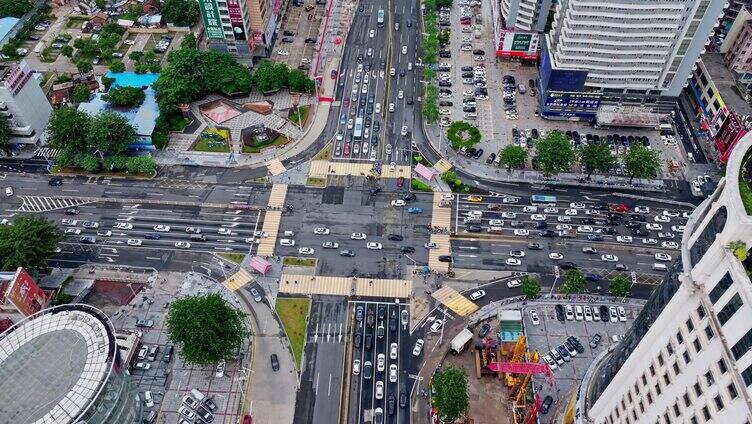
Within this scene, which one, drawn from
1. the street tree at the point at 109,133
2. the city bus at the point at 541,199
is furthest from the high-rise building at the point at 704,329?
the street tree at the point at 109,133

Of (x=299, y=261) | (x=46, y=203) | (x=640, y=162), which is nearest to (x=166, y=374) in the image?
(x=299, y=261)

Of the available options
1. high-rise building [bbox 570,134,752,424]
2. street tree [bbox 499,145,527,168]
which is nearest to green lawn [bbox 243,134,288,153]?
street tree [bbox 499,145,527,168]

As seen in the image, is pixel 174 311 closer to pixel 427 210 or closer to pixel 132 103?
pixel 427 210

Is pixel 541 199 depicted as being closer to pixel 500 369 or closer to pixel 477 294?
pixel 477 294

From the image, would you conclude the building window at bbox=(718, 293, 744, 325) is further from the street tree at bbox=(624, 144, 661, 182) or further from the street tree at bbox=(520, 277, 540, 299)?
the street tree at bbox=(624, 144, 661, 182)

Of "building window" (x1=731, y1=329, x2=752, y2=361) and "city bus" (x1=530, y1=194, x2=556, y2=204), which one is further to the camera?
"city bus" (x1=530, y1=194, x2=556, y2=204)
